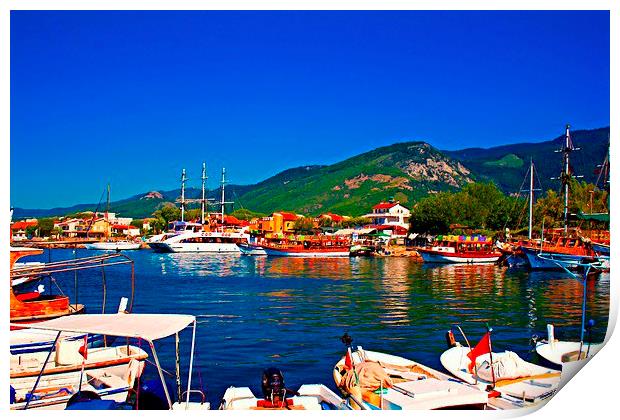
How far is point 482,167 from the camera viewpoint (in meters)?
187

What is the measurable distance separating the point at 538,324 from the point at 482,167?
574ft

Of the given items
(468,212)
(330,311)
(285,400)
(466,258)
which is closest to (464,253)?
(466,258)

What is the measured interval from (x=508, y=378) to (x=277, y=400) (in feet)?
14.5

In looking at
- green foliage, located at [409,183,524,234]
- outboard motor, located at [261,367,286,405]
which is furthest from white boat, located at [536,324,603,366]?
green foliage, located at [409,183,524,234]

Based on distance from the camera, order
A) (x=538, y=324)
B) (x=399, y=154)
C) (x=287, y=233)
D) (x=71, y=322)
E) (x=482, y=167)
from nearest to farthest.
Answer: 1. (x=71, y=322)
2. (x=538, y=324)
3. (x=287, y=233)
4. (x=399, y=154)
5. (x=482, y=167)

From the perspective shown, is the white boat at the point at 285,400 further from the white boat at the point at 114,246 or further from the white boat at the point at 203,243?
the white boat at the point at 114,246

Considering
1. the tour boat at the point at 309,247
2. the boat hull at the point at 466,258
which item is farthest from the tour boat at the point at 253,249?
the boat hull at the point at 466,258

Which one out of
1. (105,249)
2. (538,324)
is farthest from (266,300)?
(105,249)

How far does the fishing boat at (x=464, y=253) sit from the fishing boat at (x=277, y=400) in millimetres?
42369

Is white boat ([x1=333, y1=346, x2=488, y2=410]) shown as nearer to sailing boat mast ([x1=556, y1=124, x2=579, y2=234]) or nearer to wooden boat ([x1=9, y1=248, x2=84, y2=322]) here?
wooden boat ([x1=9, y1=248, x2=84, y2=322])

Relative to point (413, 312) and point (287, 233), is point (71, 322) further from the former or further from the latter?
point (287, 233)

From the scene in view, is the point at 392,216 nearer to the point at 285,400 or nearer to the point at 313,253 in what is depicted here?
the point at 313,253

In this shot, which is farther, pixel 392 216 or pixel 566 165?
pixel 392 216

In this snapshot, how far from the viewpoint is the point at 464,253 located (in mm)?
50750
